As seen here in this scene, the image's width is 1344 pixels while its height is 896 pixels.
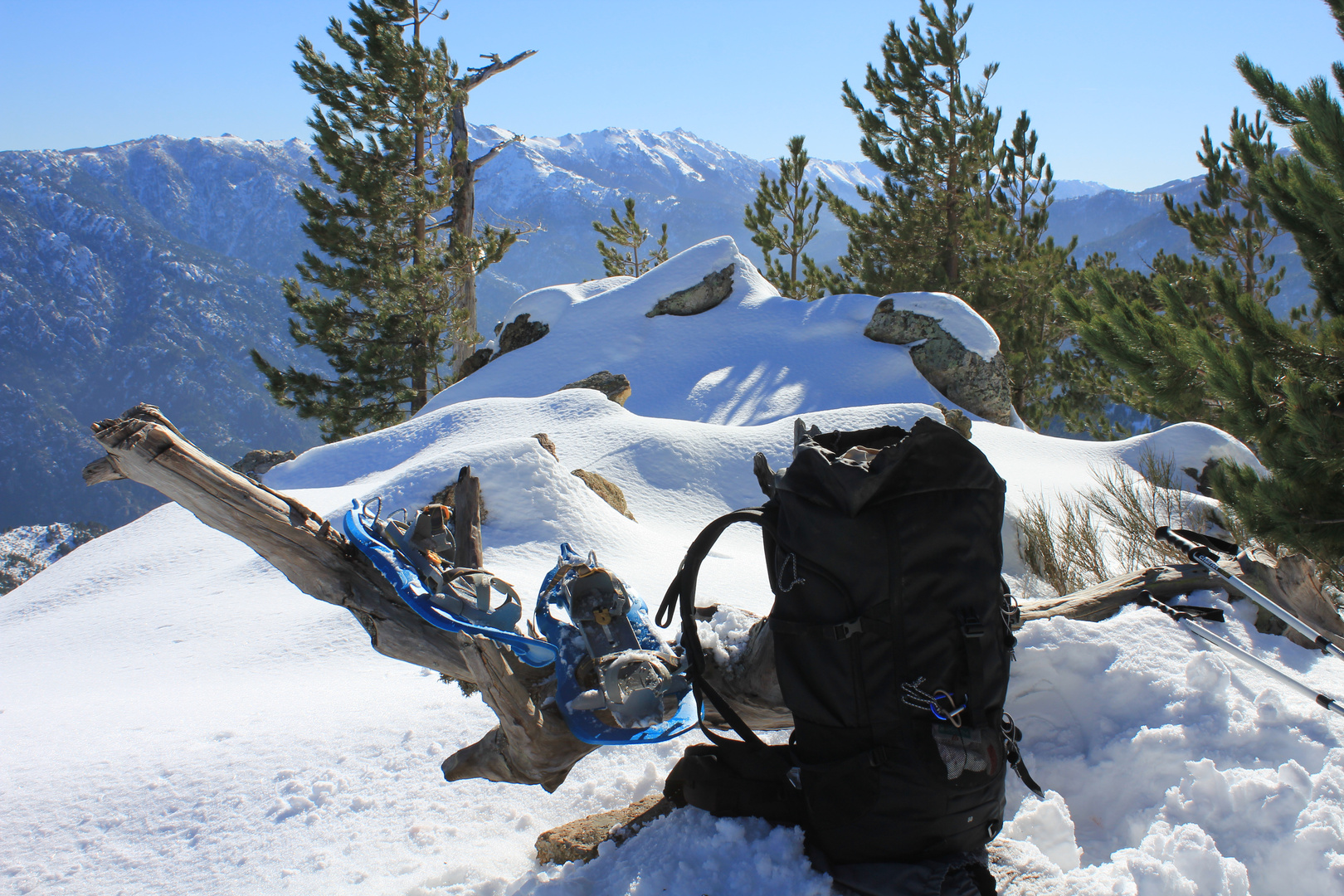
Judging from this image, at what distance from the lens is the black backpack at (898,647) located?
1342 millimetres

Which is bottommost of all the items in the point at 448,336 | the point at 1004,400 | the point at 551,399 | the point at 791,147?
the point at 1004,400

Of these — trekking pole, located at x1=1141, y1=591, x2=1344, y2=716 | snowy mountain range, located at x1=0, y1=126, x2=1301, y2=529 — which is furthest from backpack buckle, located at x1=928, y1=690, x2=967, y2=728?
snowy mountain range, located at x1=0, y1=126, x2=1301, y2=529

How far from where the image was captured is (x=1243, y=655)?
1861 millimetres

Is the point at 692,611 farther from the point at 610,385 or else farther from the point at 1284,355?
the point at 610,385

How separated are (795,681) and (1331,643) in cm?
164

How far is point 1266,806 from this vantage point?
1.52 metres

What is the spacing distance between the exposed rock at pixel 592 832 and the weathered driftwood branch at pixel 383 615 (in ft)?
0.52

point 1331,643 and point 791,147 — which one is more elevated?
point 791,147

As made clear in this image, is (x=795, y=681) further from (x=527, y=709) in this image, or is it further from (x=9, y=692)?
(x=9, y=692)

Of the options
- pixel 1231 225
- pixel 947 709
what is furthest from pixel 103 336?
pixel 947 709

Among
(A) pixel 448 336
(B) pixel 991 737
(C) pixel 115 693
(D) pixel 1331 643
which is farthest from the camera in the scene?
(A) pixel 448 336

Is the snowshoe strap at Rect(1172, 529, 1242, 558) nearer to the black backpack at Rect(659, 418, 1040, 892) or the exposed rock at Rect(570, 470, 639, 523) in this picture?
the black backpack at Rect(659, 418, 1040, 892)

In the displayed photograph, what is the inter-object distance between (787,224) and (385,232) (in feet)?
33.2

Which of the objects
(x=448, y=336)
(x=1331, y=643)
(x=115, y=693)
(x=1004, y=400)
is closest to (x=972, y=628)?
(x=1331, y=643)
